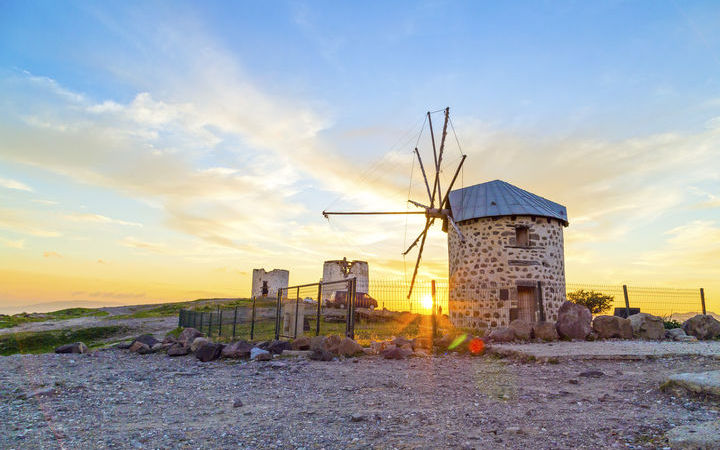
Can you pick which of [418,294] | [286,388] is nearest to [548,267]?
[418,294]

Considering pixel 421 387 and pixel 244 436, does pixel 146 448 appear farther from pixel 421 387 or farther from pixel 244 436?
pixel 421 387

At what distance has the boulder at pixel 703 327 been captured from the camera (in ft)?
45.7

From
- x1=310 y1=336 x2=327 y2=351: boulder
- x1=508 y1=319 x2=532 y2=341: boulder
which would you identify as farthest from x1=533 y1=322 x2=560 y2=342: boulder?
x1=310 y1=336 x2=327 y2=351: boulder

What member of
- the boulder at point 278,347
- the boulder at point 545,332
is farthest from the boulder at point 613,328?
the boulder at point 278,347

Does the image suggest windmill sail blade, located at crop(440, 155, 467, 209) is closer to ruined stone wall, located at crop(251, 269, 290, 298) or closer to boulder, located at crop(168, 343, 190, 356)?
boulder, located at crop(168, 343, 190, 356)

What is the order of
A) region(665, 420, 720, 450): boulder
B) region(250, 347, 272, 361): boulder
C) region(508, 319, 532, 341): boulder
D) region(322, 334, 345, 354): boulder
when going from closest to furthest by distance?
region(665, 420, 720, 450): boulder → region(250, 347, 272, 361): boulder → region(322, 334, 345, 354): boulder → region(508, 319, 532, 341): boulder

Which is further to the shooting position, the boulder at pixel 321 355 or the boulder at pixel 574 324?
the boulder at pixel 574 324

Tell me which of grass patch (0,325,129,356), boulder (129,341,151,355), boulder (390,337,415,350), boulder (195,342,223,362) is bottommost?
grass patch (0,325,129,356)

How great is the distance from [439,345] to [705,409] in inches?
272

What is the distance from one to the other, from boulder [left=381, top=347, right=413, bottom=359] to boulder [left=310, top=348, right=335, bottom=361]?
1.31 m

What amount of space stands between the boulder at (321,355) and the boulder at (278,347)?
4.50 feet

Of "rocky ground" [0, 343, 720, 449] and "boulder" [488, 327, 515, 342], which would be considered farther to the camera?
"boulder" [488, 327, 515, 342]

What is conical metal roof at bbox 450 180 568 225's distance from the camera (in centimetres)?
2002

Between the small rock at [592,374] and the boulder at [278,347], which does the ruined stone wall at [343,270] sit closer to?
the boulder at [278,347]
